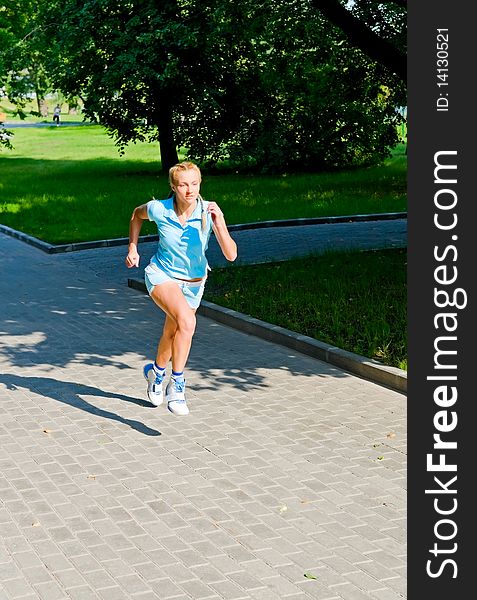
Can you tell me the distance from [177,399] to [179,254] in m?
1.15

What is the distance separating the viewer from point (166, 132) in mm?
34844

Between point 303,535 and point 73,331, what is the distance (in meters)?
6.37

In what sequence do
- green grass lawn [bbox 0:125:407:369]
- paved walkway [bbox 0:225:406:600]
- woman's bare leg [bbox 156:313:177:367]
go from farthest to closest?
green grass lawn [bbox 0:125:407:369] < woman's bare leg [bbox 156:313:177:367] < paved walkway [bbox 0:225:406:600]

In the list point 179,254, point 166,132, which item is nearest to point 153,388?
point 179,254

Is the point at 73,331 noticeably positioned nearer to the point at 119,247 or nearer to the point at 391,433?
the point at 391,433

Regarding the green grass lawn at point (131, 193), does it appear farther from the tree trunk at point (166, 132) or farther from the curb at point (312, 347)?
the curb at point (312, 347)

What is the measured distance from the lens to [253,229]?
21.2 meters

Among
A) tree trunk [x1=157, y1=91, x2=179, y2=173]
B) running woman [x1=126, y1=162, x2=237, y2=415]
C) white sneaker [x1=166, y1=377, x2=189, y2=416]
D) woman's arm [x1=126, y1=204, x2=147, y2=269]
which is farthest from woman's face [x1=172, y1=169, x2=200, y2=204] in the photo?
tree trunk [x1=157, y1=91, x2=179, y2=173]

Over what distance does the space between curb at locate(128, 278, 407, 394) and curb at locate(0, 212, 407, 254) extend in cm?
665

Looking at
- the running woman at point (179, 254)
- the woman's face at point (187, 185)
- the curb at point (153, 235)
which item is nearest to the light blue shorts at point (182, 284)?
the running woman at point (179, 254)

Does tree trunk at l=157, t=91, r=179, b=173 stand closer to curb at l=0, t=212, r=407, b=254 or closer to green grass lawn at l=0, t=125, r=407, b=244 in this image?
green grass lawn at l=0, t=125, r=407, b=244

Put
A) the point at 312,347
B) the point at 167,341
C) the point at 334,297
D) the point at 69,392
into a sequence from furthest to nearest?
the point at 334,297, the point at 312,347, the point at 69,392, the point at 167,341

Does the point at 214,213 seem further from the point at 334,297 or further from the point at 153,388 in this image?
the point at 334,297

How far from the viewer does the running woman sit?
25.6 feet
